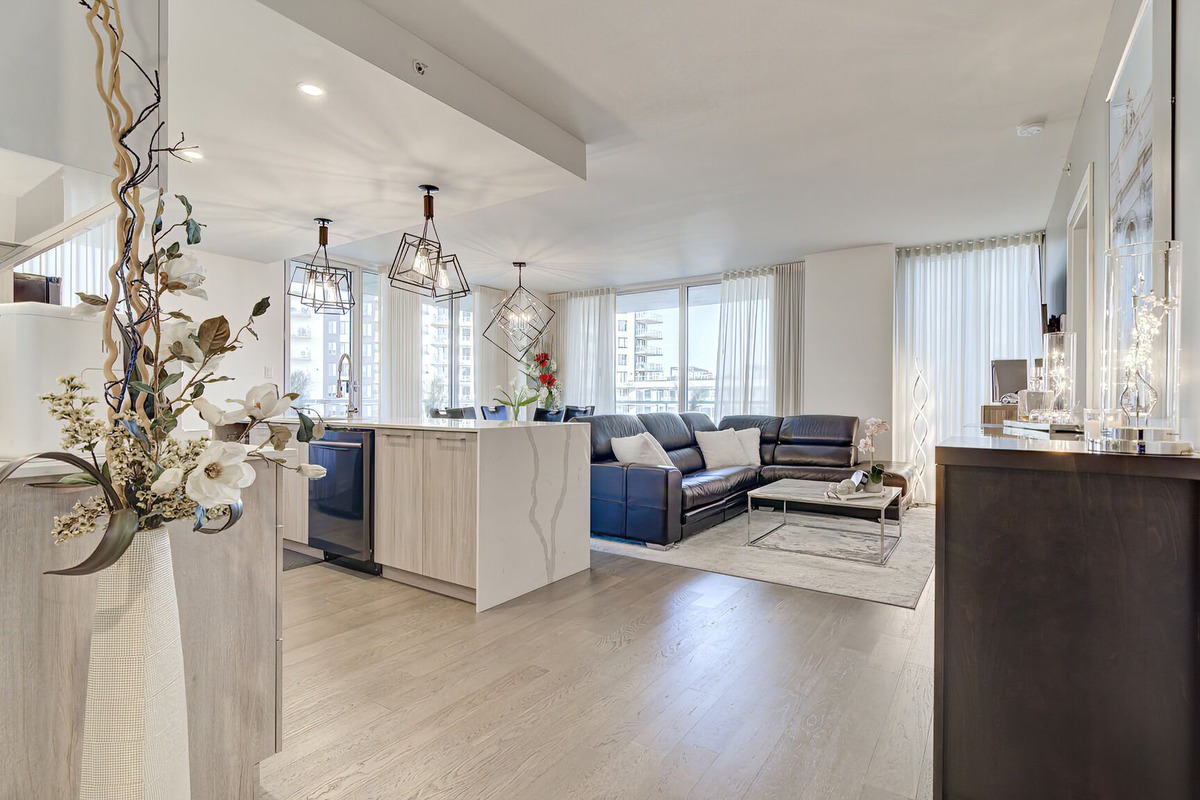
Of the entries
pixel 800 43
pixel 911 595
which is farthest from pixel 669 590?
pixel 800 43

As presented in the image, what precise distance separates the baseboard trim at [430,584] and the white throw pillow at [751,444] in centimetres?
386

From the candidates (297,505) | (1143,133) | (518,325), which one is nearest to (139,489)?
(1143,133)

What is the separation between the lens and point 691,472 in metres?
5.90

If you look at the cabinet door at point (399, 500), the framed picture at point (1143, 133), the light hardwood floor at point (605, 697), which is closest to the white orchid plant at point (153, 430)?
the light hardwood floor at point (605, 697)

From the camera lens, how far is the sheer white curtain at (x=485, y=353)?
326 inches

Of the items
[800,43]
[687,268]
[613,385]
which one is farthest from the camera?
[613,385]

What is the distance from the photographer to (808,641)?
8.86ft

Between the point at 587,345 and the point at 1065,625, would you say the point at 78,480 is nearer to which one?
the point at 1065,625

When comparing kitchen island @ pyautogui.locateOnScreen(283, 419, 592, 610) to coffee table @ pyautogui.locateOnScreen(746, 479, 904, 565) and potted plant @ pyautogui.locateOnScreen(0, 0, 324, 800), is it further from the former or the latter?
potted plant @ pyautogui.locateOnScreen(0, 0, 324, 800)

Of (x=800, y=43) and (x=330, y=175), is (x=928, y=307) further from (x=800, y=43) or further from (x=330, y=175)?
(x=330, y=175)

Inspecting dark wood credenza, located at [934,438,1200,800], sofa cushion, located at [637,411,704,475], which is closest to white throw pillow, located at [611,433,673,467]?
sofa cushion, located at [637,411,704,475]

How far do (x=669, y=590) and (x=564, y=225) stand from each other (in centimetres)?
361

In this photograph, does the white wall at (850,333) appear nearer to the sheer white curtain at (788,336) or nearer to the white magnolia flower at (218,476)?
the sheer white curtain at (788,336)

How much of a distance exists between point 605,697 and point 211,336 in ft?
6.05
